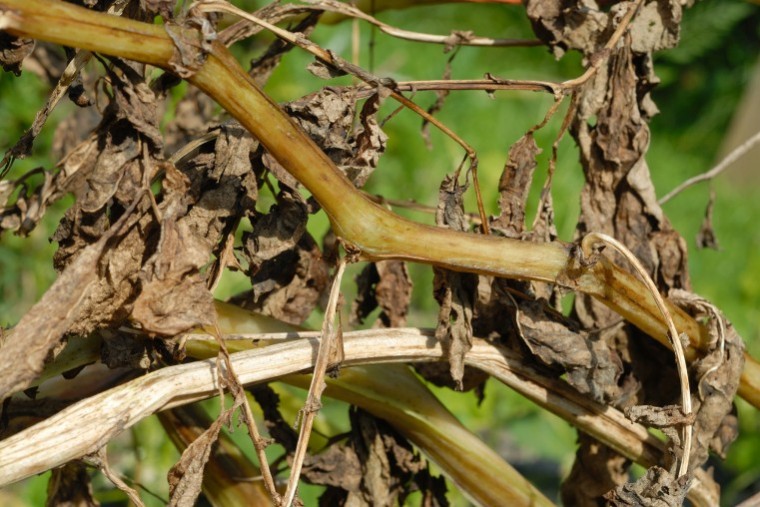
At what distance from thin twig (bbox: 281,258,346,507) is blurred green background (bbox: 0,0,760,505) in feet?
1.70

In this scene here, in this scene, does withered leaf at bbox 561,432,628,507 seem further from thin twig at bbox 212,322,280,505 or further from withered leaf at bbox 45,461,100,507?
withered leaf at bbox 45,461,100,507

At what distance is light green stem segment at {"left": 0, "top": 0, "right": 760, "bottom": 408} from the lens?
73 cm

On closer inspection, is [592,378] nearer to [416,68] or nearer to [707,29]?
[416,68]

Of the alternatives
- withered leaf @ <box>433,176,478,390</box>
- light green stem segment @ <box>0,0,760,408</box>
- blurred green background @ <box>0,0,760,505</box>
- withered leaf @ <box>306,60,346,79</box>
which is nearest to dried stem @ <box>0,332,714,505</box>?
withered leaf @ <box>433,176,478,390</box>

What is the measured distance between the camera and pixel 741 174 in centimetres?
450

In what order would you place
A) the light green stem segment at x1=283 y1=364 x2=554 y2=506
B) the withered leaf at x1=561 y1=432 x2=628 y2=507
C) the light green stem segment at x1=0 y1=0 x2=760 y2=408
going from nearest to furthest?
the light green stem segment at x1=0 y1=0 x2=760 y2=408
the light green stem segment at x1=283 y1=364 x2=554 y2=506
the withered leaf at x1=561 y1=432 x2=628 y2=507

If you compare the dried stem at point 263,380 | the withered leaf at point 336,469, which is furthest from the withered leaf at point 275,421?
the dried stem at point 263,380

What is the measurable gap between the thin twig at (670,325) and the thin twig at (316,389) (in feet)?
0.85

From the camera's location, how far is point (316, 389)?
0.86 metres

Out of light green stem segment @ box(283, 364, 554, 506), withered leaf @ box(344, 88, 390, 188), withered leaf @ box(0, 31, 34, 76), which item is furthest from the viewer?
light green stem segment @ box(283, 364, 554, 506)

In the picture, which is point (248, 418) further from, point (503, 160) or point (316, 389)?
point (503, 160)

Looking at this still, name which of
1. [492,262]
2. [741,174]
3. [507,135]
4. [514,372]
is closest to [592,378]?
[514,372]

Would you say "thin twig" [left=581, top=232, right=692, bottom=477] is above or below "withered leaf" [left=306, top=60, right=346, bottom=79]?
below

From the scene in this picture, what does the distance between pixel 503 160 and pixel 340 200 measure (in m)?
2.43
